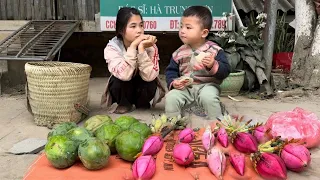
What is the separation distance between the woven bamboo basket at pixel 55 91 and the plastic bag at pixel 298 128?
1829 mm

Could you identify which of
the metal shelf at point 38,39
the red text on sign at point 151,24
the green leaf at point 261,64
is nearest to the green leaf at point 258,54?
the green leaf at point 261,64

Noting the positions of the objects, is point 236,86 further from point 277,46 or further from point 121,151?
point 121,151

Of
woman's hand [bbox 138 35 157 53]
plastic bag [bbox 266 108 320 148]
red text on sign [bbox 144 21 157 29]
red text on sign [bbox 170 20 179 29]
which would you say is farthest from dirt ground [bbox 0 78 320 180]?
red text on sign [bbox 170 20 179 29]

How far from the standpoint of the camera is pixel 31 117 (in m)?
4.16

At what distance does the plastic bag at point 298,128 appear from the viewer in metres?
2.63

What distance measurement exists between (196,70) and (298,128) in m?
1.15

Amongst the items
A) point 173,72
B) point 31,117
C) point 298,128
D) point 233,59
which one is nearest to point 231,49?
point 233,59

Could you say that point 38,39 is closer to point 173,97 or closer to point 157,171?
point 173,97

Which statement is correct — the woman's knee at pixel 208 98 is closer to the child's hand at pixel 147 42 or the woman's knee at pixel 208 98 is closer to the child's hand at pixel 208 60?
the child's hand at pixel 208 60

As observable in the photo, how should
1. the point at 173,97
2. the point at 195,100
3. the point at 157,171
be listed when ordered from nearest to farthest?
the point at 157,171 < the point at 173,97 < the point at 195,100

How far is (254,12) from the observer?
6.62 m

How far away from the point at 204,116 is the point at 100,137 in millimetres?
1216

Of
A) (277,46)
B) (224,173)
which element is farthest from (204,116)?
(277,46)

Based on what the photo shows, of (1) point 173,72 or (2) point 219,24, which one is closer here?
(1) point 173,72
